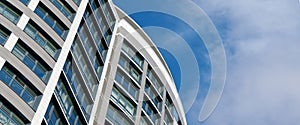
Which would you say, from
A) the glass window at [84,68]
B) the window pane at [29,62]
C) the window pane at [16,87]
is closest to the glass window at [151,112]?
the glass window at [84,68]

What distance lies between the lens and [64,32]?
39344 mm

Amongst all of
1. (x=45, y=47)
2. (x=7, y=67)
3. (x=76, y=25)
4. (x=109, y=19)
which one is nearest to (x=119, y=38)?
(x=109, y=19)

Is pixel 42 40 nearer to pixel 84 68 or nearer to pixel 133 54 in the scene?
pixel 84 68

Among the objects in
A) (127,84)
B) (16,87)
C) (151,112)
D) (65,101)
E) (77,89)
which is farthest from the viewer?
(151,112)

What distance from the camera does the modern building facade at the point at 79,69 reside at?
32.2 meters

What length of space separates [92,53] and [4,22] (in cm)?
1013

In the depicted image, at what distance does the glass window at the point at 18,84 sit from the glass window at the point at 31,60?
1274 millimetres

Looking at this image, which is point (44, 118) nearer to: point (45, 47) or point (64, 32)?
point (45, 47)

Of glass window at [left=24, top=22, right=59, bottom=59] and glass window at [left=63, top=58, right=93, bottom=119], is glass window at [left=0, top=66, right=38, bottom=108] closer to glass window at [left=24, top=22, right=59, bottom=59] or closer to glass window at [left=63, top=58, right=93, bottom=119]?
glass window at [left=24, top=22, right=59, bottom=59]

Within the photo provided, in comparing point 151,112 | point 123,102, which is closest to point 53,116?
point 123,102

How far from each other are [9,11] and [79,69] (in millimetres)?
5798

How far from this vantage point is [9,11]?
118 ft

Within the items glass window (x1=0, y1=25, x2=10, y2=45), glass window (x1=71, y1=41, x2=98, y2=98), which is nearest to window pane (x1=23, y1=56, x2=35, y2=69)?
glass window (x1=0, y1=25, x2=10, y2=45)

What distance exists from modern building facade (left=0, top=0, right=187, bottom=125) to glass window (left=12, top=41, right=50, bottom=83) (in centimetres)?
6
